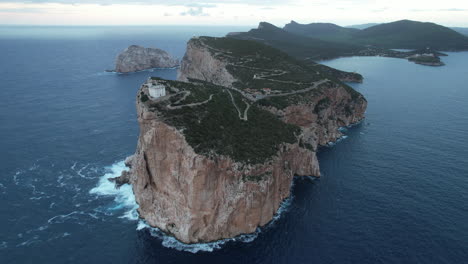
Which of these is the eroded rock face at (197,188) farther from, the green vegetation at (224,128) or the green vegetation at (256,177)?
the green vegetation at (224,128)

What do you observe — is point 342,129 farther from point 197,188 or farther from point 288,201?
point 197,188

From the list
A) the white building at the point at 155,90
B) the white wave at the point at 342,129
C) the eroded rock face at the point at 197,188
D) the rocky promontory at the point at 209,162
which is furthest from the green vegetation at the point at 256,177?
the white wave at the point at 342,129

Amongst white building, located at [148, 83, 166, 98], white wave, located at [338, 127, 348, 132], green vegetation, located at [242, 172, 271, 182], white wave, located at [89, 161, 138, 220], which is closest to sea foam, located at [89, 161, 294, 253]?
white wave, located at [89, 161, 138, 220]

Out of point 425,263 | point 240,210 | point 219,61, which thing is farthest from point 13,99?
point 425,263

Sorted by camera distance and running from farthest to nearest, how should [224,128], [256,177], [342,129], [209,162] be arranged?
[342,129], [224,128], [256,177], [209,162]

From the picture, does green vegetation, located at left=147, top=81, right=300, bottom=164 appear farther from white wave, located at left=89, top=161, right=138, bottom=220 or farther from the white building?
white wave, located at left=89, top=161, right=138, bottom=220

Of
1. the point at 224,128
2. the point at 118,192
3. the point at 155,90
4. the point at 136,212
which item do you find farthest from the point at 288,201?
the point at 118,192
